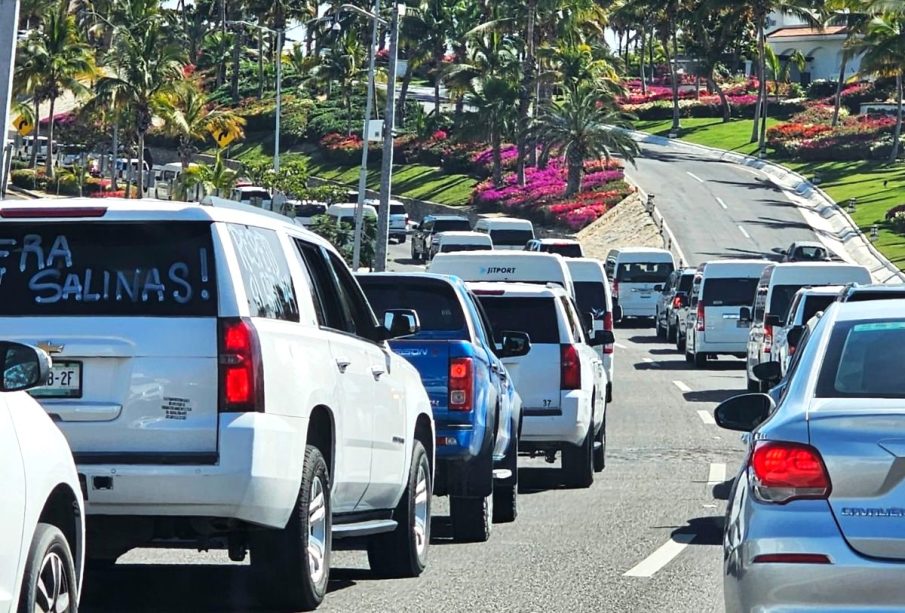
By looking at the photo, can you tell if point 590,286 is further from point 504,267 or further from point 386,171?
point 386,171

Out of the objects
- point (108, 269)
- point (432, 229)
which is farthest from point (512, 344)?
point (432, 229)

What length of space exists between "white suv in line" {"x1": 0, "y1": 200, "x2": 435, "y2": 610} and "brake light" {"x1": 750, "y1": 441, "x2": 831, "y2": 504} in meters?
2.58

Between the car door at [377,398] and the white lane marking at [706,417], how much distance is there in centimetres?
1322

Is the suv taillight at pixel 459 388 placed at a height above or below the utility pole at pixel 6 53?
below

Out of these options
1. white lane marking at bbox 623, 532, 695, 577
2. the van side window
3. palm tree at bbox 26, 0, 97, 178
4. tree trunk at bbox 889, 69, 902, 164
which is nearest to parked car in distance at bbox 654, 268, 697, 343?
white lane marking at bbox 623, 532, 695, 577

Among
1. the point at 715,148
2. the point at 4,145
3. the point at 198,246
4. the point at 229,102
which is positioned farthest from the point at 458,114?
the point at 198,246

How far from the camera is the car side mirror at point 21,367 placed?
6324mm

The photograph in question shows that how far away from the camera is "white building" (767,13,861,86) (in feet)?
406

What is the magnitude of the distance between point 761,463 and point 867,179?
265ft

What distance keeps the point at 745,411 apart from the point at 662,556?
12.8ft

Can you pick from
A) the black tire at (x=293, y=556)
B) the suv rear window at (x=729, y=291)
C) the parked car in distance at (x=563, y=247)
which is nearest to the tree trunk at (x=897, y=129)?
the parked car in distance at (x=563, y=247)

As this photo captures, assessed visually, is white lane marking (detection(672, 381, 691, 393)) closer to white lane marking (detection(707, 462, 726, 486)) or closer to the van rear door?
white lane marking (detection(707, 462, 726, 486))

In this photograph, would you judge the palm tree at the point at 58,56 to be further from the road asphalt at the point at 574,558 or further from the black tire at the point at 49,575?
the black tire at the point at 49,575

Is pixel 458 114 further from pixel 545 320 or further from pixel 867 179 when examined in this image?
pixel 545 320
